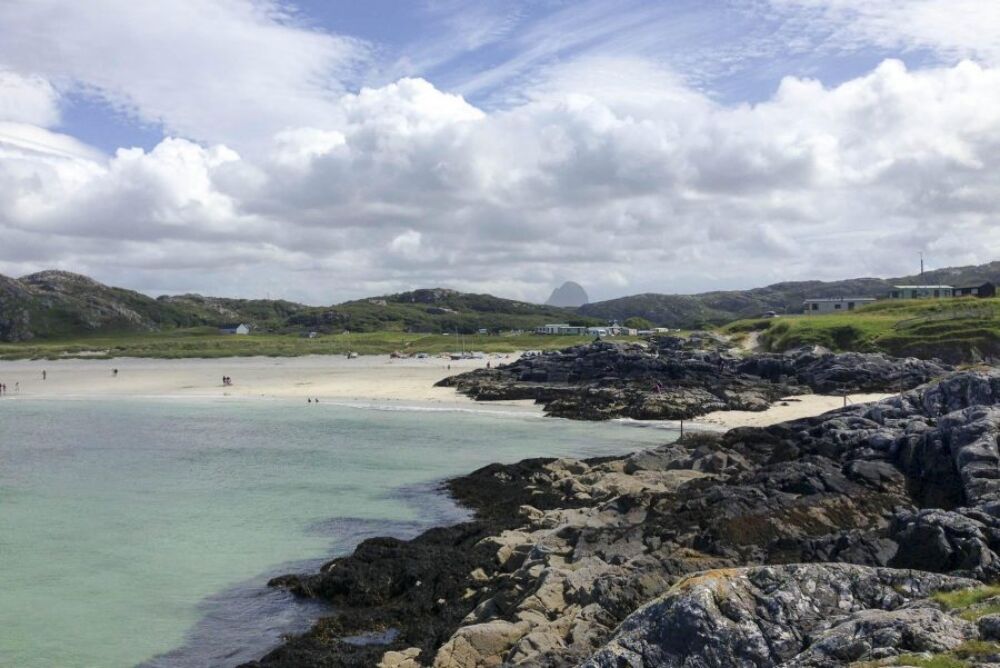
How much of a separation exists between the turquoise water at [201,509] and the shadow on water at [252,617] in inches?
2.2

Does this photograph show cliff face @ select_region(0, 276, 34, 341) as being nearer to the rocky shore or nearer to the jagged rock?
the rocky shore

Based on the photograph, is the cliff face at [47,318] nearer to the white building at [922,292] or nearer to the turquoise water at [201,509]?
the turquoise water at [201,509]

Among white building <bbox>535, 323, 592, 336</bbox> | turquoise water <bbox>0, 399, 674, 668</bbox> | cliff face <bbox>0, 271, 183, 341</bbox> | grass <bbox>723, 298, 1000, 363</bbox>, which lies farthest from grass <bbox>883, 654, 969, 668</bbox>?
cliff face <bbox>0, 271, 183, 341</bbox>

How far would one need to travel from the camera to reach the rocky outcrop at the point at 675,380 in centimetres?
5297

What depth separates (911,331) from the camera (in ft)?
237

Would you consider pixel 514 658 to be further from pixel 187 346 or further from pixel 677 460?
pixel 187 346

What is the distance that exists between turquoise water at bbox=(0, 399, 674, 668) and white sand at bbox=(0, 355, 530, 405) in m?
13.6

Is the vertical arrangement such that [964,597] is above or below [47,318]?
below

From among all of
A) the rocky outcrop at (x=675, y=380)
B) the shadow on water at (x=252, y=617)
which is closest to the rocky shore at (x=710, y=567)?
the shadow on water at (x=252, y=617)

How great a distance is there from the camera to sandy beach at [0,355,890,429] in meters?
52.9

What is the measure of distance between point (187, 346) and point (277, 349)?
19322mm

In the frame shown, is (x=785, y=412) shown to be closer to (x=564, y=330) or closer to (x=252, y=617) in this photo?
(x=252, y=617)

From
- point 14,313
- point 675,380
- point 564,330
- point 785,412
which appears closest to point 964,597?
point 785,412

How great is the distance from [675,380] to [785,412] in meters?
15.1
